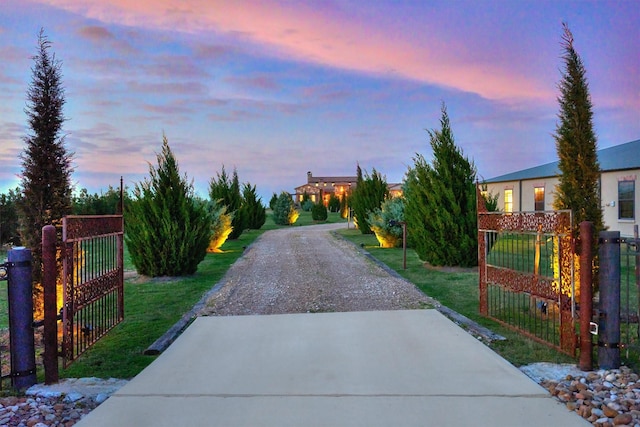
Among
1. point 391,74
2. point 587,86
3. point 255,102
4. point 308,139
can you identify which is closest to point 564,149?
point 587,86

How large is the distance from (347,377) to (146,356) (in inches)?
92.5

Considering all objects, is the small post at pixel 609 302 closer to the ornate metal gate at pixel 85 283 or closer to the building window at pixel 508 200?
the ornate metal gate at pixel 85 283

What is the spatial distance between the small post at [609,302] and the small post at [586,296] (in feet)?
0.38

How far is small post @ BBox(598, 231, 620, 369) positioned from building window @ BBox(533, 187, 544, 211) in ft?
66.4

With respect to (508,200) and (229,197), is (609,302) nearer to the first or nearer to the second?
(229,197)

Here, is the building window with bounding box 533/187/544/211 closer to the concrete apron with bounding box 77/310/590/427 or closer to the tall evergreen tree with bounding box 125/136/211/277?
the tall evergreen tree with bounding box 125/136/211/277

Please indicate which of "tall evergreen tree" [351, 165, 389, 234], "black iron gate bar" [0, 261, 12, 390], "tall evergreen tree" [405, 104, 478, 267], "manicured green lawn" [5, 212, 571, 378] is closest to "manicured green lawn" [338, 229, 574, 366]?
"manicured green lawn" [5, 212, 571, 378]

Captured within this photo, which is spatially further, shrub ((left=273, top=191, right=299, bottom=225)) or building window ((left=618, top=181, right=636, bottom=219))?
shrub ((left=273, top=191, right=299, bottom=225))

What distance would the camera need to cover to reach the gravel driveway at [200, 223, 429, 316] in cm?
738

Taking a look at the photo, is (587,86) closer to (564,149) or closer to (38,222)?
(564,149)

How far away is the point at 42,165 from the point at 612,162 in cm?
2068

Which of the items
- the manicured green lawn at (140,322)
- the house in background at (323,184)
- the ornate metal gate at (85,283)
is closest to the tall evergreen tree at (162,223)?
the manicured green lawn at (140,322)

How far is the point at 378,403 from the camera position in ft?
11.3

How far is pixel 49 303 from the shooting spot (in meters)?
4.07
